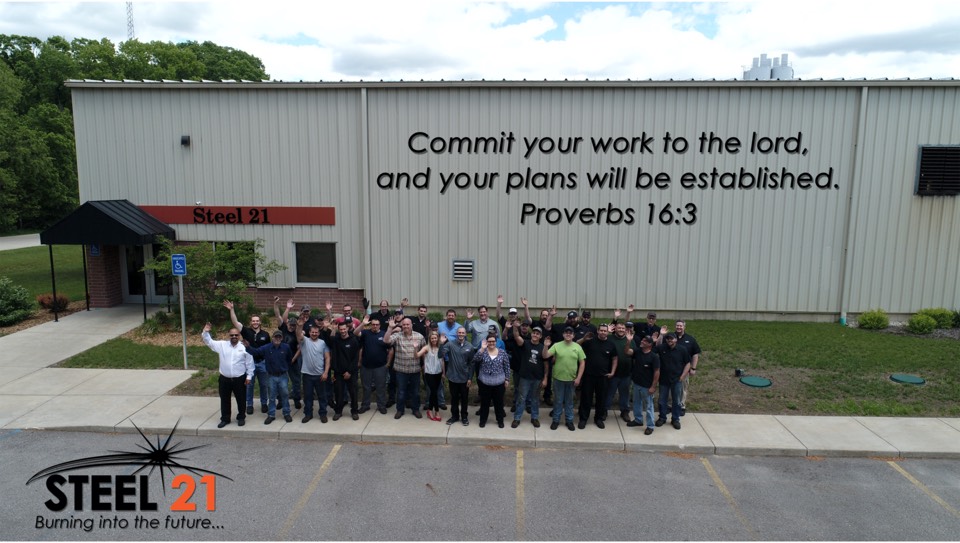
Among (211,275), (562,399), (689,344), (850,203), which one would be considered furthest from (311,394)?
(850,203)

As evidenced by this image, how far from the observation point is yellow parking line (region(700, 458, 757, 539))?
269 inches

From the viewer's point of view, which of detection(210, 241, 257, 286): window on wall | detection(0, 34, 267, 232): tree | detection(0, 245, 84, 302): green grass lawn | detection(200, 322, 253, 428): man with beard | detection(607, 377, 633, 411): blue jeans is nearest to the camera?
detection(200, 322, 253, 428): man with beard

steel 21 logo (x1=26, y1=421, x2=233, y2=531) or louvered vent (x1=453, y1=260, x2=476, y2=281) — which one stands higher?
louvered vent (x1=453, y1=260, x2=476, y2=281)

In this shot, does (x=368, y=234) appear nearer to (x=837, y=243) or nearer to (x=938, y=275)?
(x=837, y=243)

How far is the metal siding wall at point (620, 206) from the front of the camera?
15.9m

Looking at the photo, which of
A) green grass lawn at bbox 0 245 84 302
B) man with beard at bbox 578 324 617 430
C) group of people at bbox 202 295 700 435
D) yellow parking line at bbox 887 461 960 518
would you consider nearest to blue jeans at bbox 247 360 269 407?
group of people at bbox 202 295 700 435

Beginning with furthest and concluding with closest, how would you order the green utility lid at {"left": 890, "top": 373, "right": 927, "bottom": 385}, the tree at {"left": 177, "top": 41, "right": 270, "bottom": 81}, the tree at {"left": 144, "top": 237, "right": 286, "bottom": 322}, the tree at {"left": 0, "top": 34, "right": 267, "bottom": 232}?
the tree at {"left": 177, "top": 41, "right": 270, "bottom": 81} < the tree at {"left": 0, "top": 34, "right": 267, "bottom": 232} < the tree at {"left": 144, "top": 237, "right": 286, "bottom": 322} < the green utility lid at {"left": 890, "top": 373, "right": 927, "bottom": 385}

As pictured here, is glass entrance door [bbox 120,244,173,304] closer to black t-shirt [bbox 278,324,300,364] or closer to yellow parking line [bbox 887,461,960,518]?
black t-shirt [bbox 278,324,300,364]

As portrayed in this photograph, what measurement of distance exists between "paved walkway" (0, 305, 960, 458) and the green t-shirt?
878 millimetres

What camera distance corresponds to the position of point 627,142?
16.1 metres

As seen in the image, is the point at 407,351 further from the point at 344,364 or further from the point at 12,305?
the point at 12,305

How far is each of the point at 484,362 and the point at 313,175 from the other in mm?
9399

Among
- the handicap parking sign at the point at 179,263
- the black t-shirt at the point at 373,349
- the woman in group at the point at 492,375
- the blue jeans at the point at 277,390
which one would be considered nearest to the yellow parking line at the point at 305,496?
the blue jeans at the point at 277,390

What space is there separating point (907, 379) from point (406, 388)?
9242mm
